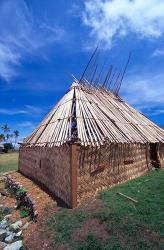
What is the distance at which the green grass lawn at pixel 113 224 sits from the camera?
6.76 metres

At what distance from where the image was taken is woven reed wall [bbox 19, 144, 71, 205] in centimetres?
987

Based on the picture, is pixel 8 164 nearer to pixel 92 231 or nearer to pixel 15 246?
pixel 15 246

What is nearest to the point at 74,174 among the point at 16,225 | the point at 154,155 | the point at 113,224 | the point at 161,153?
the point at 113,224

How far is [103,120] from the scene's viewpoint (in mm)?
12906

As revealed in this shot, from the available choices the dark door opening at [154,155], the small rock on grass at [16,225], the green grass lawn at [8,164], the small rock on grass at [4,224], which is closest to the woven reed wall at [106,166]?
the dark door opening at [154,155]

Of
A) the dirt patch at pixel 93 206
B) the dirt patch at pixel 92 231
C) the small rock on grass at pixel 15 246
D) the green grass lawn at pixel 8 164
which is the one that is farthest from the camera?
the green grass lawn at pixel 8 164

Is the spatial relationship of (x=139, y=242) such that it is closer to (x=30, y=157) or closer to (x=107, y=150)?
(x=107, y=150)

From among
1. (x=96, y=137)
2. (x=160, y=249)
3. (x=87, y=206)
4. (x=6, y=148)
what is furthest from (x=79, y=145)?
(x=6, y=148)

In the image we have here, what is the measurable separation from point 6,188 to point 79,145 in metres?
7.86

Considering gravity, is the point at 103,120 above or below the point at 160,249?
above

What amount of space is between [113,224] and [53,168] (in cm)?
452

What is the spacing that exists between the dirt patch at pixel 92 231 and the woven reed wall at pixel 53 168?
5.57 ft

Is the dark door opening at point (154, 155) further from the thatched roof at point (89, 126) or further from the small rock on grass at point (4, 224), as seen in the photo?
the small rock on grass at point (4, 224)

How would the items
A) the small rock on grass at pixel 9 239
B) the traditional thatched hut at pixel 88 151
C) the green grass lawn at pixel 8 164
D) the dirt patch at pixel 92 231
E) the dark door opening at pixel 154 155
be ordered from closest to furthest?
the dirt patch at pixel 92 231 → the small rock on grass at pixel 9 239 → the traditional thatched hut at pixel 88 151 → the dark door opening at pixel 154 155 → the green grass lawn at pixel 8 164
